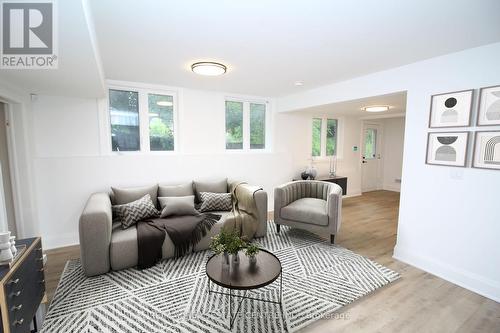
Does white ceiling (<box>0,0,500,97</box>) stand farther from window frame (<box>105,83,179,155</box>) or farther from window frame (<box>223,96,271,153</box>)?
window frame (<box>223,96,271,153</box>)

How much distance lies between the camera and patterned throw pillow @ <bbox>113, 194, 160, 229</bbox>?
290 centimetres

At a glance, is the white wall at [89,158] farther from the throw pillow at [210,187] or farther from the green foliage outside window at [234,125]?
the throw pillow at [210,187]

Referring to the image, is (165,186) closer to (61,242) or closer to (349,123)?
(61,242)

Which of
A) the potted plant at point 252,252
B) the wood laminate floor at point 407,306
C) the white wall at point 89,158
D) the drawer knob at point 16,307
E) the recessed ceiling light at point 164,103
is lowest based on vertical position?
the wood laminate floor at point 407,306

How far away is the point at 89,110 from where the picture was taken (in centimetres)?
336

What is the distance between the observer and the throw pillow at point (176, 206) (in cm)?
314

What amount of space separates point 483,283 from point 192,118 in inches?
168

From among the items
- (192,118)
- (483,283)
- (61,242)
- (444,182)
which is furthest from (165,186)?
(483,283)

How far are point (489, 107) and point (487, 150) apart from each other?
40 cm

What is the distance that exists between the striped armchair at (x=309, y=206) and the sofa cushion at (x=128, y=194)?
1.92 meters

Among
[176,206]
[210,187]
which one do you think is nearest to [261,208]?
[210,187]

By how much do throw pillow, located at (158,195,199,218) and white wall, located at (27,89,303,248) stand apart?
662 mm

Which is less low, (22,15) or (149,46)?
(149,46)

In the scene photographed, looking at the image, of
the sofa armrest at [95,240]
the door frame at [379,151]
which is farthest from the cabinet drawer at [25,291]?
the door frame at [379,151]
